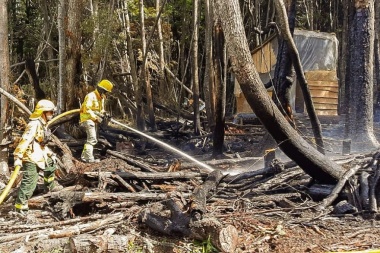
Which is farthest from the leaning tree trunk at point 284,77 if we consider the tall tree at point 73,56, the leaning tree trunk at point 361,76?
the tall tree at point 73,56

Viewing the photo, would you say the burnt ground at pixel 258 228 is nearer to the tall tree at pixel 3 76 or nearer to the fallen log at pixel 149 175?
the fallen log at pixel 149 175

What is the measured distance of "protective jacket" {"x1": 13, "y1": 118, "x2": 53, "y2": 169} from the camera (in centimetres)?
731

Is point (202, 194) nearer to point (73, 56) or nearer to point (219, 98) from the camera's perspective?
point (219, 98)

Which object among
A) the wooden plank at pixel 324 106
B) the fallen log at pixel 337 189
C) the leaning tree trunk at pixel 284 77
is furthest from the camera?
the wooden plank at pixel 324 106

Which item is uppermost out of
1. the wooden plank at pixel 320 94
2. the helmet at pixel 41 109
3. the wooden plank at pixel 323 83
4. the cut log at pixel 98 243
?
the helmet at pixel 41 109

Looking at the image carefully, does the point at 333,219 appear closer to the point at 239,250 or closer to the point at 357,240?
the point at 357,240

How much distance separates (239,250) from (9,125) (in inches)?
248

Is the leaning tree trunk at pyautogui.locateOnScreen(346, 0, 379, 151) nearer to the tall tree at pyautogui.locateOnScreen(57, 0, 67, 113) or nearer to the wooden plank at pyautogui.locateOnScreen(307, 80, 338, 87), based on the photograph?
the tall tree at pyautogui.locateOnScreen(57, 0, 67, 113)

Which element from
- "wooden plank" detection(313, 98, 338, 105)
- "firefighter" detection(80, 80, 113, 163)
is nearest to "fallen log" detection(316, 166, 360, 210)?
"firefighter" detection(80, 80, 113, 163)

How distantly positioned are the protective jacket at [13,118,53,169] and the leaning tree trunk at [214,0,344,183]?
302 cm

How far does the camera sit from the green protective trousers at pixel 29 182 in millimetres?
7172

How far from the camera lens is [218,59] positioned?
38.3ft

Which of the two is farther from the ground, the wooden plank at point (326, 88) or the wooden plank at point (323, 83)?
the wooden plank at point (323, 83)

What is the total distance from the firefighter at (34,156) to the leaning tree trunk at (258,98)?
299cm
